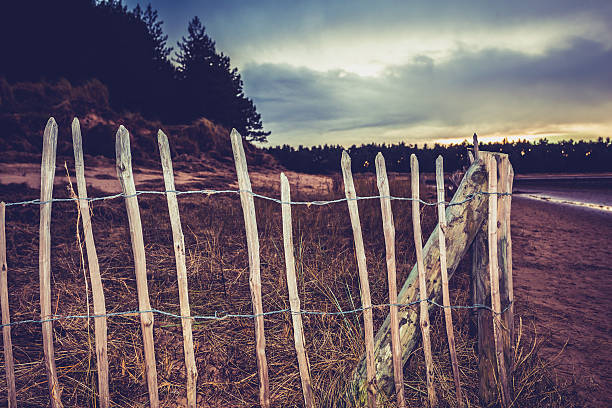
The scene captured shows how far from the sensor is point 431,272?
2.37m

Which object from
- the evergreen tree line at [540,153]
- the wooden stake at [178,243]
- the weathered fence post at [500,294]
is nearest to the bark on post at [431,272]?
the weathered fence post at [500,294]

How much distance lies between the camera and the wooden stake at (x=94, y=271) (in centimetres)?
202

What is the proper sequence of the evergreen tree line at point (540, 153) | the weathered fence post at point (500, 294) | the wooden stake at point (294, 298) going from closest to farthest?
the wooden stake at point (294, 298) → the weathered fence post at point (500, 294) → the evergreen tree line at point (540, 153)

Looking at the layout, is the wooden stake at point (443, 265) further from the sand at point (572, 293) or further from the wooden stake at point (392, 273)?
the sand at point (572, 293)

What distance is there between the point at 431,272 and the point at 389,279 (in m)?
0.33

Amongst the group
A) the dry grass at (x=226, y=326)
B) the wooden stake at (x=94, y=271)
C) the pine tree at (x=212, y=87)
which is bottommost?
the dry grass at (x=226, y=326)

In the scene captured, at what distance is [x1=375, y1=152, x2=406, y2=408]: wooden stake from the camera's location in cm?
220

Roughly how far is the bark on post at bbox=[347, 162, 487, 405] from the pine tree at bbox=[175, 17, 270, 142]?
22809mm

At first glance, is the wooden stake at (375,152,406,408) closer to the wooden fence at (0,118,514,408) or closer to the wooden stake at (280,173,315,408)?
the wooden fence at (0,118,514,408)

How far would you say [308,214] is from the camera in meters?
5.23

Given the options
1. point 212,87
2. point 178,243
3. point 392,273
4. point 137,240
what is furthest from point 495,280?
point 212,87

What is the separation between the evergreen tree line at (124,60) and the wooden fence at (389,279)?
59.9ft

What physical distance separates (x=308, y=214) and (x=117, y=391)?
3273 mm

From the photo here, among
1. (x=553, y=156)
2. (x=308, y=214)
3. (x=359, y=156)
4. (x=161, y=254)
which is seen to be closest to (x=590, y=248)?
(x=308, y=214)
